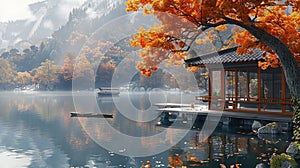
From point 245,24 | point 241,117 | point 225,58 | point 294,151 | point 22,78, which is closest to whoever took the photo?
point 245,24

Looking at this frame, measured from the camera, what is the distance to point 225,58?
64.9 feet

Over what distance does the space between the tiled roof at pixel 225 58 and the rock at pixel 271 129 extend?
11.9ft

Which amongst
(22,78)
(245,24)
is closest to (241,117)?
(245,24)

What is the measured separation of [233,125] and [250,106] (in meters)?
3.92

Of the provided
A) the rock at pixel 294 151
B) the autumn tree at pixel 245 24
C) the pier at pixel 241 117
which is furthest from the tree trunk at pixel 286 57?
the pier at pixel 241 117

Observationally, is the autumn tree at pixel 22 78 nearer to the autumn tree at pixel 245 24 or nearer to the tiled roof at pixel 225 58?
the tiled roof at pixel 225 58

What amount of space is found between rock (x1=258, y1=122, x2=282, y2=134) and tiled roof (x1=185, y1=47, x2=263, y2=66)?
143 inches

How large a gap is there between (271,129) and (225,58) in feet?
18.6

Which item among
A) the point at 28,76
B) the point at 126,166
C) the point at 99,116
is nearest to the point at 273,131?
the point at 126,166

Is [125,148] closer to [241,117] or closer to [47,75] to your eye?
[241,117]

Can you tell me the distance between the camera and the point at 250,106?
2169 centimetres

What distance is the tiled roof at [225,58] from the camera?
59.6 ft

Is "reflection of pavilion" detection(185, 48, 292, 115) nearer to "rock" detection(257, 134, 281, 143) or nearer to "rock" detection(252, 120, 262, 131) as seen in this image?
"rock" detection(252, 120, 262, 131)

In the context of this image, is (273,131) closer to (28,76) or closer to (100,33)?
(28,76)
